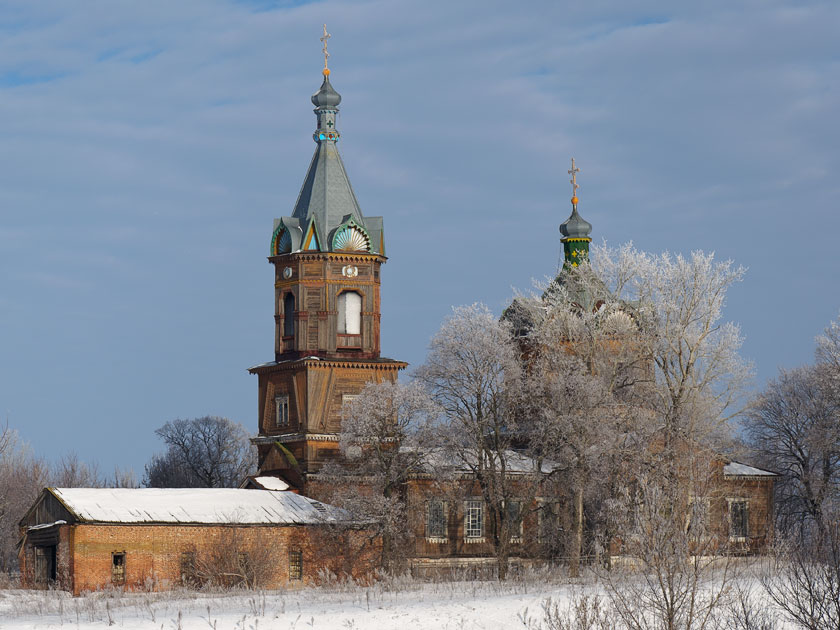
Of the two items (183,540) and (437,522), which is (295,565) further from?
(437,522)

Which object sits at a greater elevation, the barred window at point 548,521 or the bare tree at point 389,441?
the bare tree at point 389,441

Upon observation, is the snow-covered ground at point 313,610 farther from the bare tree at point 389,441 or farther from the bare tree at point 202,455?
the bare tree at point 202,455

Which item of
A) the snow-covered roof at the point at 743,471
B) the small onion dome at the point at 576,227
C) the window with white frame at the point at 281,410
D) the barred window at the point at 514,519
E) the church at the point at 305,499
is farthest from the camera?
the small onion dome at the point at 576,227

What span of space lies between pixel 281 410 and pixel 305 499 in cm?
498

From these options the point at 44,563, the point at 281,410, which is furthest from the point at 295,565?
the point at 44,563

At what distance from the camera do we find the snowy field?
28.9m

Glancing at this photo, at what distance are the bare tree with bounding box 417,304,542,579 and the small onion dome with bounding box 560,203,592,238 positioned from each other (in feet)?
45.7

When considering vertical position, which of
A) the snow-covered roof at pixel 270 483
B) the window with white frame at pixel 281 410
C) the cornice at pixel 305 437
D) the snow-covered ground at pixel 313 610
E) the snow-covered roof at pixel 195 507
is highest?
the window with white frame at pixel 281 410

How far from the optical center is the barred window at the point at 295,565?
4638 cm

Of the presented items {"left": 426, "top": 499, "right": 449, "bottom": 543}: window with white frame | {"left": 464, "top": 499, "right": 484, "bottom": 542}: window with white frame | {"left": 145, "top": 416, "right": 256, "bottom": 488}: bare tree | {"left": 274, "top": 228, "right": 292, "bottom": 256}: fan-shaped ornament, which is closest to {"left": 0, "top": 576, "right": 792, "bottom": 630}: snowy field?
{"left": 426, "top": 499, "right": 449, "bottom": 543}: window with white frame

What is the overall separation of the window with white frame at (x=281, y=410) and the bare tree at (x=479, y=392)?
7.22 meters

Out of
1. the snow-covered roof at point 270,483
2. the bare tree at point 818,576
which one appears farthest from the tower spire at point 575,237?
the bare tree at point 818,576

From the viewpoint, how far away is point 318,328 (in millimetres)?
52000

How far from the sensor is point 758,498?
179ft
